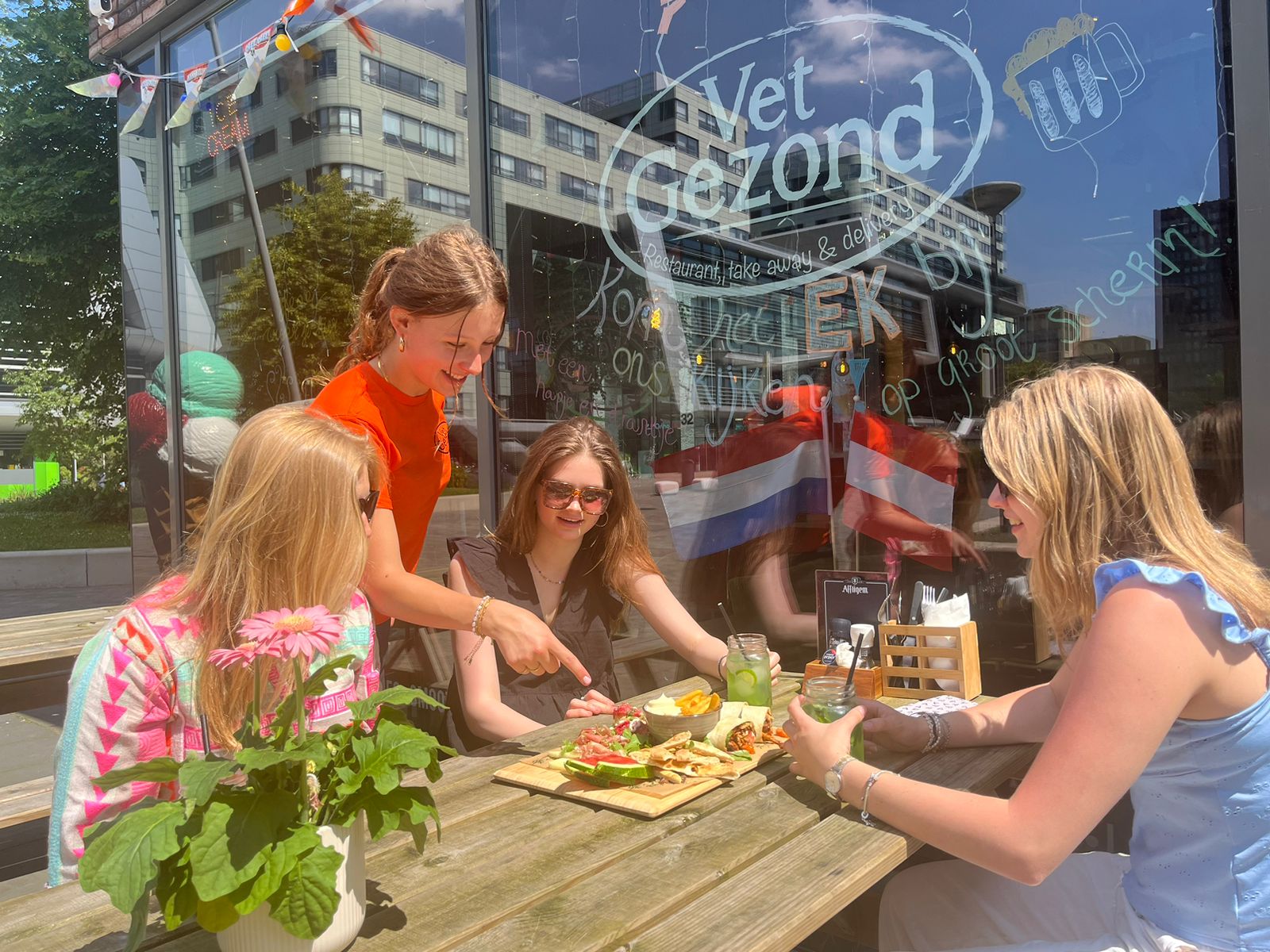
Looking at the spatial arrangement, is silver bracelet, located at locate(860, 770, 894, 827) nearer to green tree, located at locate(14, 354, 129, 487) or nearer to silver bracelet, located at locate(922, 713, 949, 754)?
silver bracelet, located at locate(922, 713, 949, 754)

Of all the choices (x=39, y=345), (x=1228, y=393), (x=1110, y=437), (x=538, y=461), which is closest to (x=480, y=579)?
(x=538, y=461)

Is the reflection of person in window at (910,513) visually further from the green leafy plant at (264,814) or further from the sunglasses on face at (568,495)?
the green leafy plant at (264,814)

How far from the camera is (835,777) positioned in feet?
5.27

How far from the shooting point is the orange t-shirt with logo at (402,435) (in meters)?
2.60

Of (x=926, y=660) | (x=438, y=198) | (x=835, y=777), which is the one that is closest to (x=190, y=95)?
(x=438, y=198)

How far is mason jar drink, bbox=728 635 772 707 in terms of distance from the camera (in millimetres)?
2188

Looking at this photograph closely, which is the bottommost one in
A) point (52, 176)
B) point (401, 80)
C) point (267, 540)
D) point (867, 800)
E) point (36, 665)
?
point (36, 665)

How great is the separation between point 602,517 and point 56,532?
1721 cm

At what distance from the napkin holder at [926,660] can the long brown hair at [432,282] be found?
1.43m

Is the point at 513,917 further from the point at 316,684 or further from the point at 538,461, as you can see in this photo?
the point at 538,461

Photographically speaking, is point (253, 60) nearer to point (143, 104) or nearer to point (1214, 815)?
point (143, 104)

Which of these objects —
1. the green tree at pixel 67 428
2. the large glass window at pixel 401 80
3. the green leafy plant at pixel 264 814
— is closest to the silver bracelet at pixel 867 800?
the green leafy plant at pixel 264 814

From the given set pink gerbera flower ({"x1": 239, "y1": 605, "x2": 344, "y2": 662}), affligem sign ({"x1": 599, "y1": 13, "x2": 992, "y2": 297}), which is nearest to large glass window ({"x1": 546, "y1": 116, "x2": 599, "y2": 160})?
affligem sign ({"x1": 599, "y1": 13, "x2": 992, "y2": 297})

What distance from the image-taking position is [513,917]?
1.23 meters
